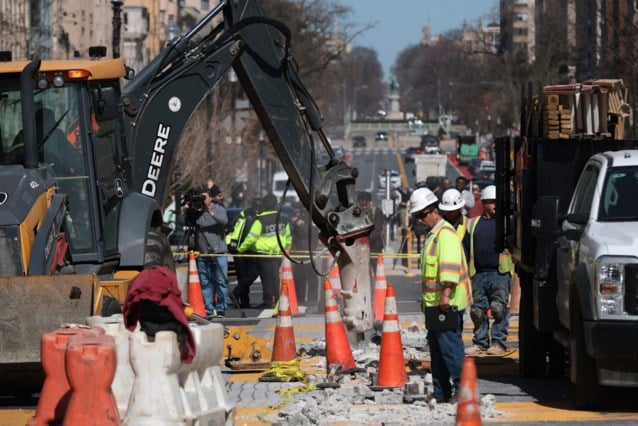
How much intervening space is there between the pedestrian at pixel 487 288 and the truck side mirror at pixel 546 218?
253 centimetres

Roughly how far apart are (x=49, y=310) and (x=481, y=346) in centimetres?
546

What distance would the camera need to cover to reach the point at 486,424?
11.4m

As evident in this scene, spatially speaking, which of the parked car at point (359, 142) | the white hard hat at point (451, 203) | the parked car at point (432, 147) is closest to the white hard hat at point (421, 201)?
the white hard hat at point (451, 203)

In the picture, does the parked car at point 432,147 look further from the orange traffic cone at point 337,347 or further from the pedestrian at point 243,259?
the orange traffic cone at point 337,347

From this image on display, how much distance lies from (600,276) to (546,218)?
1598 millimetres

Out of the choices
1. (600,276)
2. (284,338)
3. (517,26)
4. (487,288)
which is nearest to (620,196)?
(600,276)

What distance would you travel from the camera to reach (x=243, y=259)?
2334 centimetres

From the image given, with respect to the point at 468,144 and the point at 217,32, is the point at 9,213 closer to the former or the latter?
the point at 217,32

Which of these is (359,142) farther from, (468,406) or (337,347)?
(468,406)

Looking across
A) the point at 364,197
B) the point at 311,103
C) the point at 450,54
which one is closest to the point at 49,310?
the point at 311,103

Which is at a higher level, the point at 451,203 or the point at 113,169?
the point at 113,169

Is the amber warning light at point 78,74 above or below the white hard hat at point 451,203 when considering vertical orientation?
above

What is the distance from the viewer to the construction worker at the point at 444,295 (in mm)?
12164

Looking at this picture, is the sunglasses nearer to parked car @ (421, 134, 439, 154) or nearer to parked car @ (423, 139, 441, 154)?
parked car @ (423, 139, 441, 154)
